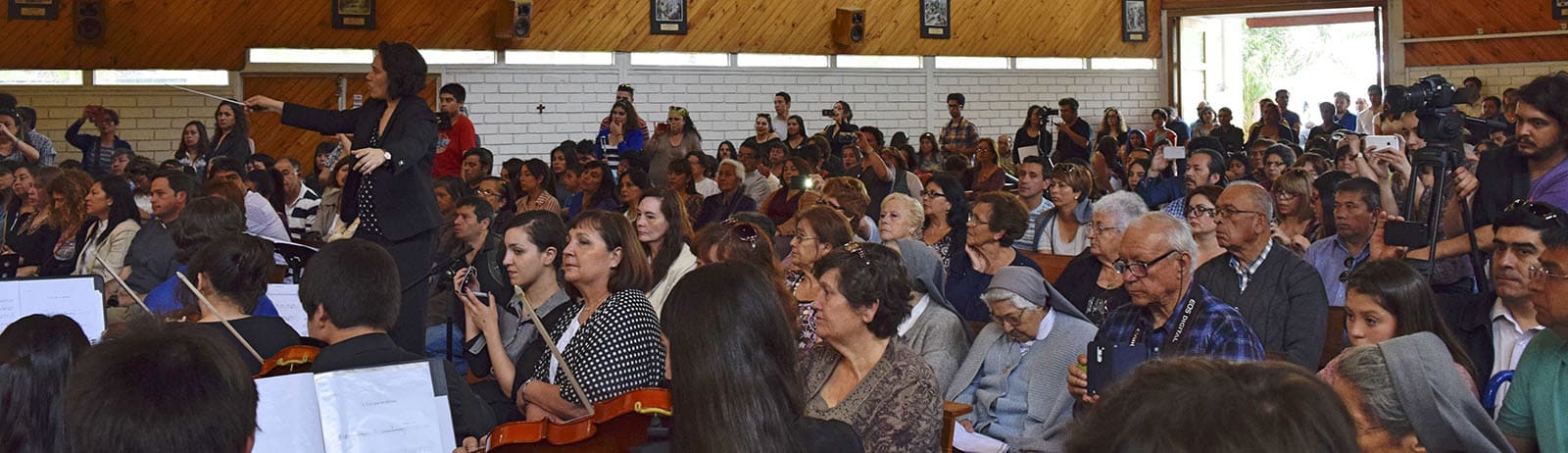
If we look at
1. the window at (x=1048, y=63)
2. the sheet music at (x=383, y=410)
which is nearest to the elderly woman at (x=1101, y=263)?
the sheet music at (x=383, y=410)

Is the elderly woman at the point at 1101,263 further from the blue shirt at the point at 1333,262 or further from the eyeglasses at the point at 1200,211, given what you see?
the blue shirt at the point at 1333,262

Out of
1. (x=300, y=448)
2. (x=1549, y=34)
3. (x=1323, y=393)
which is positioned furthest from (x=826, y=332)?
(x=1549, y=34)

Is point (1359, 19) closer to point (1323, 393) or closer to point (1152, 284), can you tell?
point (1152, 284)

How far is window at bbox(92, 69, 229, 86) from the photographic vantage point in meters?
13.7

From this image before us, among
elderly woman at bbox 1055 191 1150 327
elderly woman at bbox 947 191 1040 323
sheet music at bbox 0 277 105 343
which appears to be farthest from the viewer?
elderly woman at bbox 947 191 1040 323

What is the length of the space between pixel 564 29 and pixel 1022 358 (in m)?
12.1

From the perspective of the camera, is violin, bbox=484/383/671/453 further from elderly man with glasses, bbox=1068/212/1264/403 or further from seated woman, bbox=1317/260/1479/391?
seated woman, bbox=1317/260/1479/391

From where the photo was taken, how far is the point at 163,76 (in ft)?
45.8

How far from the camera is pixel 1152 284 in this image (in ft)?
12.7

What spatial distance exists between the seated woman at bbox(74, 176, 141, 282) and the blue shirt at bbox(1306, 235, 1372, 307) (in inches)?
200

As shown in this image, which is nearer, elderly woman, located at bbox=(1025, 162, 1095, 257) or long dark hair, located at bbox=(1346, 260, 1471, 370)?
long dark hair, located at bbox=(1346, 260, 1471, 370)

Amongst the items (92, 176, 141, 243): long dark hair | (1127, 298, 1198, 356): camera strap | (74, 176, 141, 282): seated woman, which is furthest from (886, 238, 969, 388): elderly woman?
(92, 176, 141, 243): long dark hair

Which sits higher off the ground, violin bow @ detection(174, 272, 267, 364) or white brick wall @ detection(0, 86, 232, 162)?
white brick wall @ detection(0, 86, 232, 162)

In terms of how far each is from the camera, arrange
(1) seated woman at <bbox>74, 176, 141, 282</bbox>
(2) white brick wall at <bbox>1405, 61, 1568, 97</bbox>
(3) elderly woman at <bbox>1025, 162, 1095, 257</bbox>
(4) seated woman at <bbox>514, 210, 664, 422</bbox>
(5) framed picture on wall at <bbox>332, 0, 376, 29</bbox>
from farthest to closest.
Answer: (2) white brick wall at <bbox>1405, 61, 1568, 97</bbox>
(5) framed picture on wall at <bbox>332, 0, 376, 29</bbox>
(3) elderly woman at <bbox>1025, 162, 1095, 257</bbox>
(1) seated woman at <bbox>74, 176, 141, 282</bbox>
(4) seated woman at <bbox>514, 210, 664, 422</bbox>
